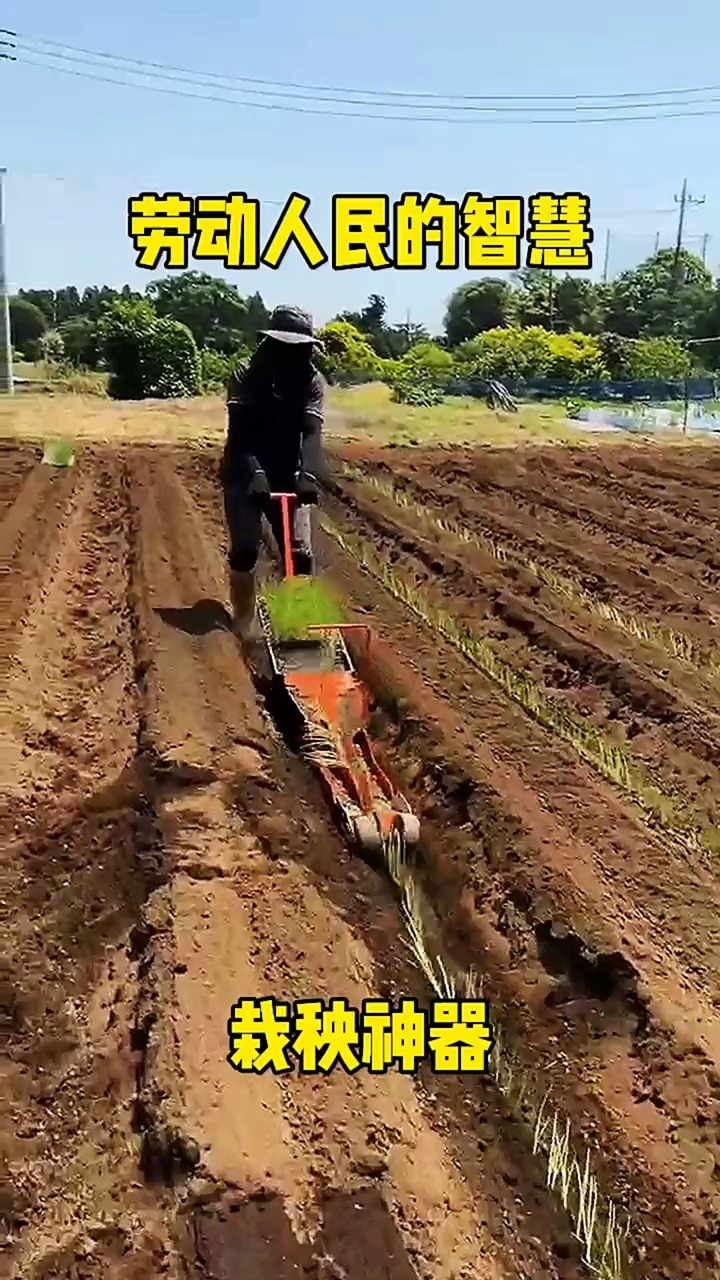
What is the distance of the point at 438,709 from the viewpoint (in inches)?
302

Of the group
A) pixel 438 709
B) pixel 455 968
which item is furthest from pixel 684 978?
pixel 438 709

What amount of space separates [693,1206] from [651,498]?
1531 centimetres

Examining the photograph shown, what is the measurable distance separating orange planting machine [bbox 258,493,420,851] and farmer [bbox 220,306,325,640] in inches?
24.4

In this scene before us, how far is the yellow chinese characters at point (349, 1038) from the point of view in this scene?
Answer: 4219mm

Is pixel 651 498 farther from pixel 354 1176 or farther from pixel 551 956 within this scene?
pixel 354 1176

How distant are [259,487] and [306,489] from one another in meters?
0.27

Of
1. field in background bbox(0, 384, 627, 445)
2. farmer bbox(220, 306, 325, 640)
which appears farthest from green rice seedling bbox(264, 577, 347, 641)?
field in background bbox(0, 384, 627, 445)

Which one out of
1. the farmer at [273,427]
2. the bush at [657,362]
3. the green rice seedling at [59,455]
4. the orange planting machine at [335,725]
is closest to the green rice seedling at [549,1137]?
the orange planting machine at [335,725]

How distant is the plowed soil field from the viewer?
141 inches

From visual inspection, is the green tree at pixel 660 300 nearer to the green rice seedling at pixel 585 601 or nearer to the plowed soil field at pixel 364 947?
the green rice seedling at pixel 585 601

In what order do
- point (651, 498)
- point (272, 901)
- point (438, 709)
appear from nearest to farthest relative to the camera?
1. point (272, 901)
2. point (438, 709)
3. point (651, 498)

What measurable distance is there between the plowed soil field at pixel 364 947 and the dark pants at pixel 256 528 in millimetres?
674

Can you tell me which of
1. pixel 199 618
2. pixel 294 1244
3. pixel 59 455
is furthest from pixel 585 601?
pixel 59 455

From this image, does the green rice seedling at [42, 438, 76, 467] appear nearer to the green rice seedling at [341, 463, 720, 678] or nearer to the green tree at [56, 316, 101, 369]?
the green rice seedling at [341, 463, 720, 678]
